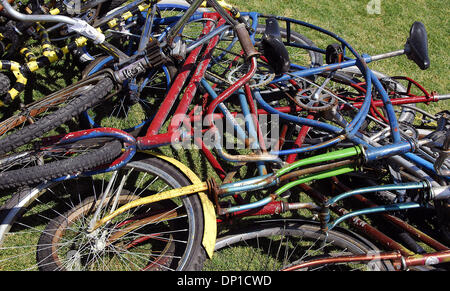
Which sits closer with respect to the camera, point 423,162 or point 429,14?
point 423,162

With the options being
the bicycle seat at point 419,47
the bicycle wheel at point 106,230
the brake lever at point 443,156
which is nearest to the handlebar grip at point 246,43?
the bicycle wheel at point 106,230

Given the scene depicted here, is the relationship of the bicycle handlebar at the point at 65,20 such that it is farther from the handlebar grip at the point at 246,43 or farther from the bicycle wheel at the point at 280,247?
the bicycle wheel at the point at 280,247

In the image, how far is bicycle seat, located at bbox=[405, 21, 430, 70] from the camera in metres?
3.55

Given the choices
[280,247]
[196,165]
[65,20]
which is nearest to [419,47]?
[280,247]

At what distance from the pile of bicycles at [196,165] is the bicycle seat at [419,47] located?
15 mm

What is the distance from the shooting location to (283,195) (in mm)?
3018

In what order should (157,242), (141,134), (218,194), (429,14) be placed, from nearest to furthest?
1. (218,194)
2. (157,242)
3. (141,134)
4. (429,14)

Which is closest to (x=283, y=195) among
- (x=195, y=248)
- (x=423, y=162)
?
(x=195, y=248)

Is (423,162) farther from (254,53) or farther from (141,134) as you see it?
(141,134)

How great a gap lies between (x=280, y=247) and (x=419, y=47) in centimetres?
228

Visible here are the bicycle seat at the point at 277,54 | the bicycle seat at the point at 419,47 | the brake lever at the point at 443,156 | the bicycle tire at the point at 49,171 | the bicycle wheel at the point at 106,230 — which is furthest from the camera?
the bicycle seat at the point at 419,47

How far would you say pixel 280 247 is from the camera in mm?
3232

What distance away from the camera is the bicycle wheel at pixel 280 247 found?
9.35ft
